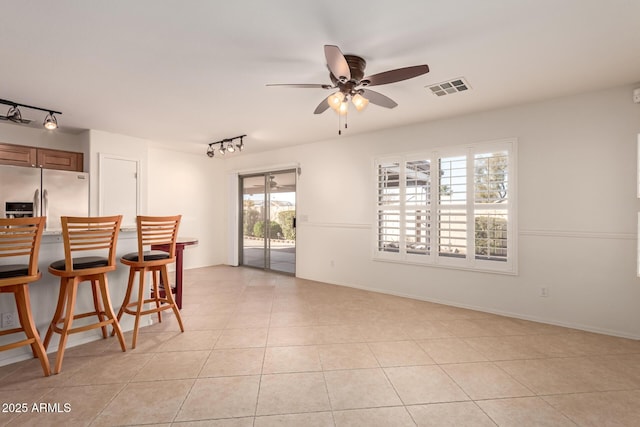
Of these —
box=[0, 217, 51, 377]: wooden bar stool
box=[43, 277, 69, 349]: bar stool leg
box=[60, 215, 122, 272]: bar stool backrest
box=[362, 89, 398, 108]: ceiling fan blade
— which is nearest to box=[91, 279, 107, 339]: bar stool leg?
box=[43, 277, 69, 349]: bar stool leg

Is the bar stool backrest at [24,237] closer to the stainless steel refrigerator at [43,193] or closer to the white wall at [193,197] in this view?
the stainless steel refrigerator at [43,193]

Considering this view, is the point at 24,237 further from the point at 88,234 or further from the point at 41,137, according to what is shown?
the point at 41,137

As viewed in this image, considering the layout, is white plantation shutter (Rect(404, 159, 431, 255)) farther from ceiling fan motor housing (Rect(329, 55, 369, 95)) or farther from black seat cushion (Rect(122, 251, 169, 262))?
black seat cushion (Rect(122, 251, 169, 262))

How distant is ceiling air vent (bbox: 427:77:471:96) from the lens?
2.99m

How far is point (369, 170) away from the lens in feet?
16.0

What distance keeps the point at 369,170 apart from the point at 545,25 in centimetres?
295

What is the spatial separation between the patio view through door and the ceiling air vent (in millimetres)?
3265

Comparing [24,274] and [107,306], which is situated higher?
[24,274]

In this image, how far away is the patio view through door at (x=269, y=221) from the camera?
6.08 metres

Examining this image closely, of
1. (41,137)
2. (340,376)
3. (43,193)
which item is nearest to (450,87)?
(340,376)

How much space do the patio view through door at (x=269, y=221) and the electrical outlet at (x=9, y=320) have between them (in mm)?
4011

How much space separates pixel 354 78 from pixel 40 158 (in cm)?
469

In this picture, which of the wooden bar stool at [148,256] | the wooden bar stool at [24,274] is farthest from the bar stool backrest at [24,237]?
the wooden bar stool at [148,256]

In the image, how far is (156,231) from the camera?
119 inches
